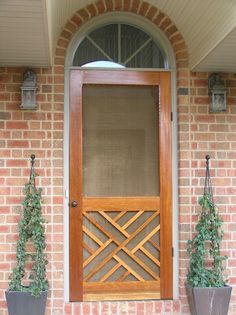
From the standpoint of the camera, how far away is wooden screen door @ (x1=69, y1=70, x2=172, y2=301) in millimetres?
4473

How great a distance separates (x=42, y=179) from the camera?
443cm

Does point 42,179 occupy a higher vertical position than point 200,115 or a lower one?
lower

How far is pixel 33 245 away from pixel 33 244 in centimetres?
2

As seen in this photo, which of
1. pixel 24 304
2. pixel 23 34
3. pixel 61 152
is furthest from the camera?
pixel 61 152

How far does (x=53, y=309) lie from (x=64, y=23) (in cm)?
251

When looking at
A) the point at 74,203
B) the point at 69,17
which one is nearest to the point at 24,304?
the point at 74,203

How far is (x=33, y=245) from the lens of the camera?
14.1ft

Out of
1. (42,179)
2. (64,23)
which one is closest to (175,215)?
(42,179)

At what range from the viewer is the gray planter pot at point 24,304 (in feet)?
13.4

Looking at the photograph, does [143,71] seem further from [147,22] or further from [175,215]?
[175,215]

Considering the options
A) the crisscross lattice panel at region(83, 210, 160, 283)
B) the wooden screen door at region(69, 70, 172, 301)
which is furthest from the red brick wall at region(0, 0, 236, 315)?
the crisscross lattice panel at region(83, 210, 160, 283)

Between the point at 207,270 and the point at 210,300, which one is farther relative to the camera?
the point at 207,270

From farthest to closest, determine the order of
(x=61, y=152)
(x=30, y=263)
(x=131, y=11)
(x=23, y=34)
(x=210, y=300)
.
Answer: (x=131, y=11)
(x=61, y=152)
(x=30, y=263)
(x=210, y=300)
(x=23, y=34)

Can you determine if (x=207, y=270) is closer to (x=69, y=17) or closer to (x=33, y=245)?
(x=33, y=245)
